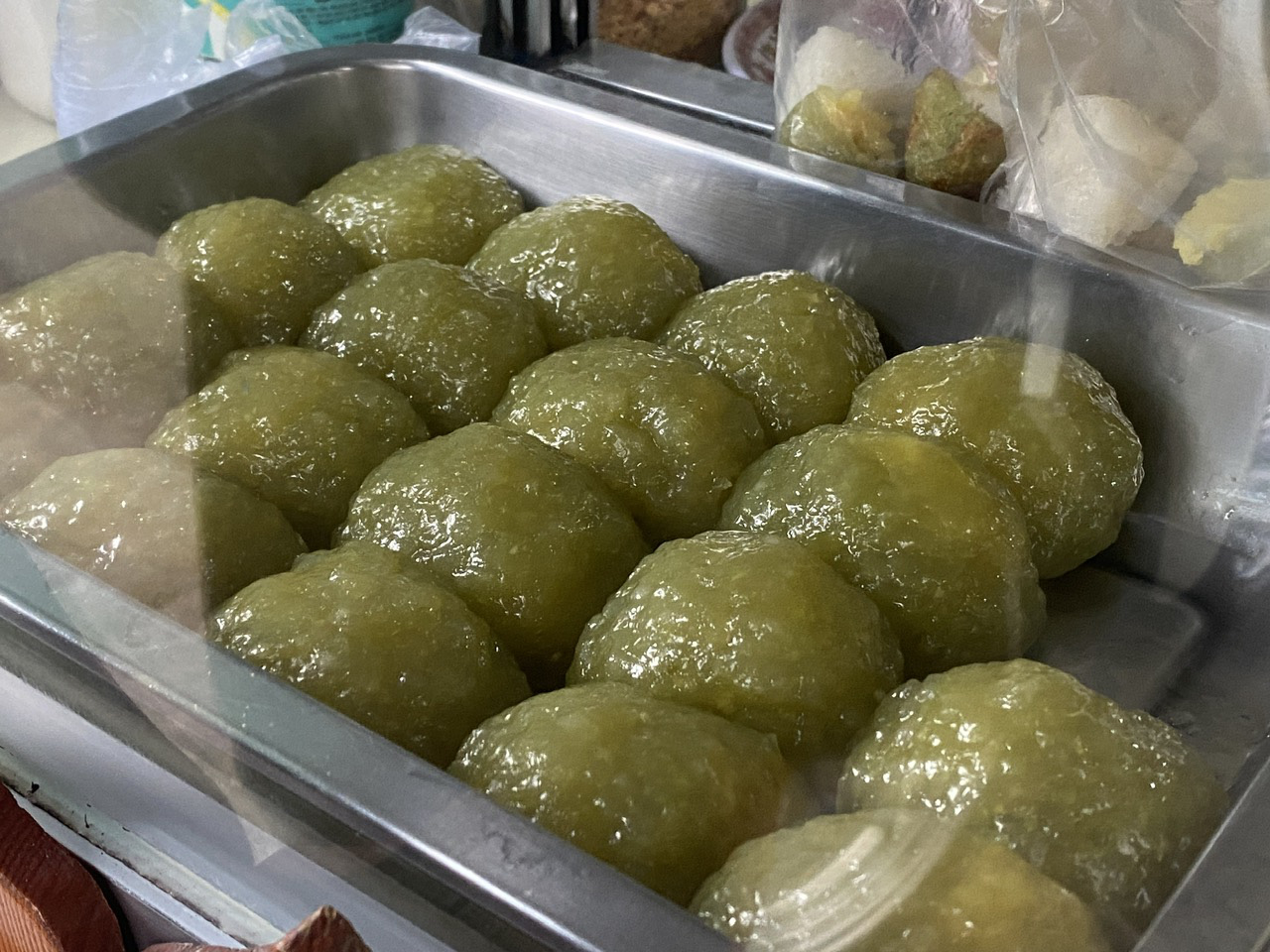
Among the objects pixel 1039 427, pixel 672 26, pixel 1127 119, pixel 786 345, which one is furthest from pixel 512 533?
pixel 672 26

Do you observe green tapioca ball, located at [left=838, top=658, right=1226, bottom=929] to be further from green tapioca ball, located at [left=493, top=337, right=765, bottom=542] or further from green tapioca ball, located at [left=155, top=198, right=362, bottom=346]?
green tapioca ball, located at [left=155, top=198, right=362, bottom=346]

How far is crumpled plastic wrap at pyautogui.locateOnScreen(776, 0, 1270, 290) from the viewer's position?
105 centimetres

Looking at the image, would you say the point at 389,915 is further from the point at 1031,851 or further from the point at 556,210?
the point at 556,210

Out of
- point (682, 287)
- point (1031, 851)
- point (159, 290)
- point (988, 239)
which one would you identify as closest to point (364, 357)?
point (159, 290)

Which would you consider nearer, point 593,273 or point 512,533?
point 512,533

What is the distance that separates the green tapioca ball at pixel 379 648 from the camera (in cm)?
83

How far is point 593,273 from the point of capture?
1293mm

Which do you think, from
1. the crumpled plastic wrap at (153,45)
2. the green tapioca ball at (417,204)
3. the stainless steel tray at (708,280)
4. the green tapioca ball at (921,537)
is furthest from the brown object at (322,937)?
the crumpled plastic wrap at (153,45)

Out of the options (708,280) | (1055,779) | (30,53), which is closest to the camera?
(1055,779)

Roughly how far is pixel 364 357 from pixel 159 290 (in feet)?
0.67

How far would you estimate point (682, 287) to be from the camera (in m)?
1.33

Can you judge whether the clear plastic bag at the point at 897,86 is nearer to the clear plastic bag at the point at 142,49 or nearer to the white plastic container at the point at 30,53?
the clear plastic bag at the point at 142,49

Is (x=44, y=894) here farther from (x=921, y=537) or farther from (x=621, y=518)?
(x=921, y=537)

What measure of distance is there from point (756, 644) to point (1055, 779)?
0.21 metres
